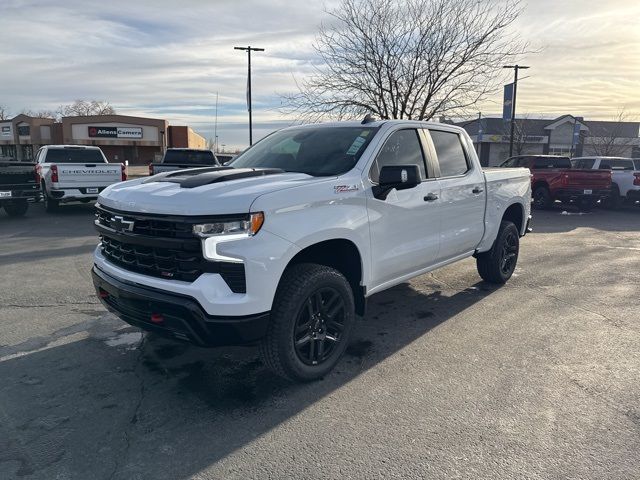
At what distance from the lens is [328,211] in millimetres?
3477

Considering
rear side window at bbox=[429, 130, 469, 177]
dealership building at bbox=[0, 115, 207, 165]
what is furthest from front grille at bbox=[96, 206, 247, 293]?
dealership building at bbox=[0, 115, 207, 165]

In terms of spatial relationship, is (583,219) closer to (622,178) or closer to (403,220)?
(622,178)

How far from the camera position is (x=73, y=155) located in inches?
557

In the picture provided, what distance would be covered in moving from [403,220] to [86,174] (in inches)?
416

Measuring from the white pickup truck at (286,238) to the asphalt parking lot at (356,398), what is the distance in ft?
1.69

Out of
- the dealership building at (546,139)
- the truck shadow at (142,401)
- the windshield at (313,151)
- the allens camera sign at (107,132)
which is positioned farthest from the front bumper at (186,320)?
the allens camera sign at (107,132)

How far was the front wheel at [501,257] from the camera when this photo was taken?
20.0 feet

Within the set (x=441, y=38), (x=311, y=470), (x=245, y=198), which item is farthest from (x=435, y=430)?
(x=441, y=38)

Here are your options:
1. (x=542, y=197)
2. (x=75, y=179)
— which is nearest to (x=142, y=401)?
(x=75, y=179)

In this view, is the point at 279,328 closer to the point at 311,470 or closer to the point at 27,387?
the point at 311,470

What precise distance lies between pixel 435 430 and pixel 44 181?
42.4 feet

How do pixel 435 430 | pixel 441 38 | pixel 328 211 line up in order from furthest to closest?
pixel 441 38 → pixel 328 211 → pixel 435 430

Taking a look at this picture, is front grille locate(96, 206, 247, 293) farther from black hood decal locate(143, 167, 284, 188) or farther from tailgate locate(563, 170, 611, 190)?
tailgate locate(563, 170, 611, 190)

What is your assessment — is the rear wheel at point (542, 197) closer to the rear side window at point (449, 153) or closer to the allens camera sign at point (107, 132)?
the rear side window at point (449, 153)
